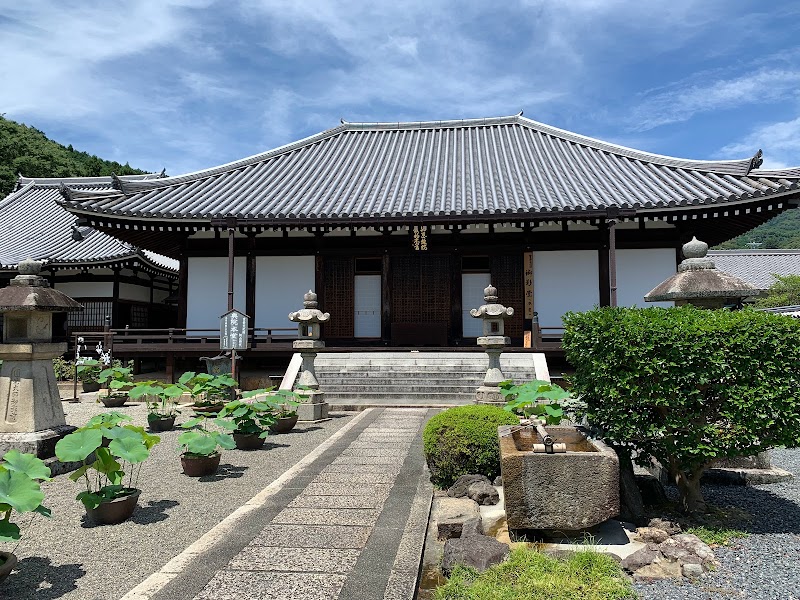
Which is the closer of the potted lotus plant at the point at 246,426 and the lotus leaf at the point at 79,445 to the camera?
the lotus leaf at the point at 79,445

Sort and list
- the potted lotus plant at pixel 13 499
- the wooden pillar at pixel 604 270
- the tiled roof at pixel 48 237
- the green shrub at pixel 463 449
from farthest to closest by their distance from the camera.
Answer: the tiled roof at pixel 48 237 → the wooden pillar at pixel 604 270 → the green shrub at pixel 463 449 → the potted lotus plant at pixel 13 499

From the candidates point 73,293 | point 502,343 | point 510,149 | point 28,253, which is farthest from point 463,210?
point 28,253

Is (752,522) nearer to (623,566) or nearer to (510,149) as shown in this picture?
(623,566)

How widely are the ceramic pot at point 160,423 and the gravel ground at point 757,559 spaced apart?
27.2 ft

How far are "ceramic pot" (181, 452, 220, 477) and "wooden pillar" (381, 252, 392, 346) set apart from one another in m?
9.61

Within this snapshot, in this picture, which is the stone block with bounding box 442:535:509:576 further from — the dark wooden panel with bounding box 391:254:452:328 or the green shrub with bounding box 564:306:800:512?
the dark wooden panel with bounding box 391:254:452:328

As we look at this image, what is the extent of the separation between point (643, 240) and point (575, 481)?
12613 millimetres

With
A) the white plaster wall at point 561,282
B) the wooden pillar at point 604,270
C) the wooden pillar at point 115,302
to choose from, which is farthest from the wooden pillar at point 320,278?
the wooden pillar at point 604,270

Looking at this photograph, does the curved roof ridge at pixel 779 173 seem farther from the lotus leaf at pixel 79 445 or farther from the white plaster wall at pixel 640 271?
the lotus leaf at pixel 79 445

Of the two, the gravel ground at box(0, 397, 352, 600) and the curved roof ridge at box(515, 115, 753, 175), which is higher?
the curved roof ridge at box(515, 115, 753, 175)

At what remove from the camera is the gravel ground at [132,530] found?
339 centimetres

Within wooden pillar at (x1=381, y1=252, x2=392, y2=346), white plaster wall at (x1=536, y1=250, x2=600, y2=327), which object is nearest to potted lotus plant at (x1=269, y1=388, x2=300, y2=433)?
wooden pillar at (x1=381, y1=252, x2=392, y2=346)

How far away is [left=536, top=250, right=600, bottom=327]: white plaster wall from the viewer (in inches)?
595

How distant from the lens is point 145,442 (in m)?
4.79
